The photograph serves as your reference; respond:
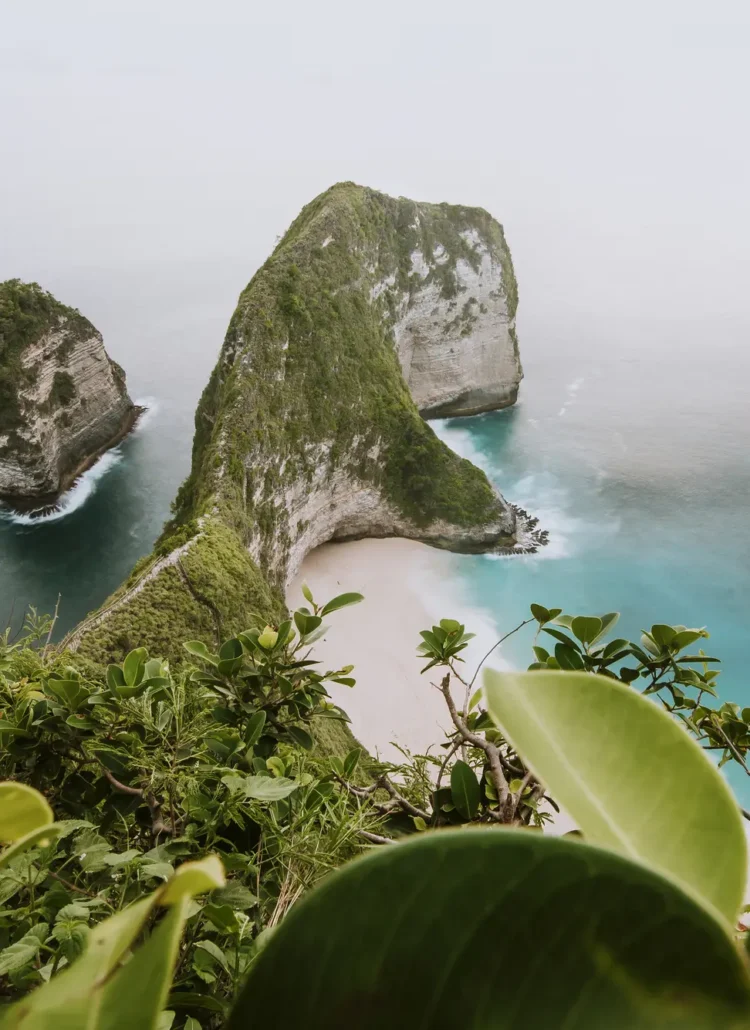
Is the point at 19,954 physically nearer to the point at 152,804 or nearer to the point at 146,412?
the point at 152,804

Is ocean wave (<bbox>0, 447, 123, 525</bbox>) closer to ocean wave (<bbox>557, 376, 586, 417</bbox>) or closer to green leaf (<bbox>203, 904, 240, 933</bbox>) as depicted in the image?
ocean wave (<bbox>557, 376, 586, 417</bbox>)

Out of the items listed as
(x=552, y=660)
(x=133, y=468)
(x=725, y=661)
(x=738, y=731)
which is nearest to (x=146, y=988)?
(x=552, y=660)

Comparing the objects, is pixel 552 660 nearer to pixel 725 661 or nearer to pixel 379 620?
pixel 379 620

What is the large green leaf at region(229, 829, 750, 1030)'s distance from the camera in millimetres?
268

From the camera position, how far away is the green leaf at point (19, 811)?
1.23 feet

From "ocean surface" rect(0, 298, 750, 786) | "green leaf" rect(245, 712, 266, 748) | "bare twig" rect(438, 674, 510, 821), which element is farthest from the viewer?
"ocean surface" rect(0, 298, 750, 786)

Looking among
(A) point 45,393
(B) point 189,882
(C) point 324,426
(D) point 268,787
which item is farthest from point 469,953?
(A) point 45,393

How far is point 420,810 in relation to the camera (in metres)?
1.38

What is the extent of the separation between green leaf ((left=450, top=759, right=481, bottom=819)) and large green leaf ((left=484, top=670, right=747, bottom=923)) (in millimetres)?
858

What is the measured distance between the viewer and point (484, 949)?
0.28 metres

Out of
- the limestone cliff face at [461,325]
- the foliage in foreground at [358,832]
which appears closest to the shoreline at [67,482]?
the limestone cliff face at [461,325]

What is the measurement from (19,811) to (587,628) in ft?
3.80

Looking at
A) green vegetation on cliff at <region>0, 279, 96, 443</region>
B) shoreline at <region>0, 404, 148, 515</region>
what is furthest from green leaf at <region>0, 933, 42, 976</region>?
shoreline at <region>0, 404, 148, 515</region>

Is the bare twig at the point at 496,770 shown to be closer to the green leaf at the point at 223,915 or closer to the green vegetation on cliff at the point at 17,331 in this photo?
the green leaf at the point at 223,915
